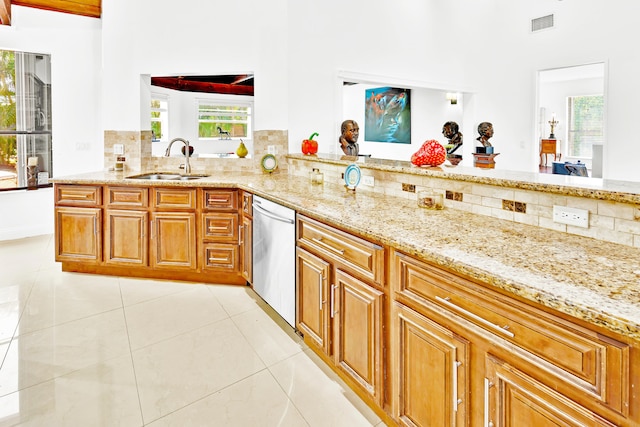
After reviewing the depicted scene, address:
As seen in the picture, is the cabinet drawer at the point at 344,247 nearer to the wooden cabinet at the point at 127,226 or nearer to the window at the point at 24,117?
the wooden cabinet at the point at 127,226

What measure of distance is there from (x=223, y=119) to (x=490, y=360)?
4.04 meters

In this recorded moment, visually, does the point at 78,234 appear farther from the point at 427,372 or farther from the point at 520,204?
the point at 520,204

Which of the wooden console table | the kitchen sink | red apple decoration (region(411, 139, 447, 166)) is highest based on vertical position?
the wooden console table

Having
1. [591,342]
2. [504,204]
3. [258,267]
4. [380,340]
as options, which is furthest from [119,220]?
[591,342]

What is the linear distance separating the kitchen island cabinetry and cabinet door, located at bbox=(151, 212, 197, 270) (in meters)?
2.30

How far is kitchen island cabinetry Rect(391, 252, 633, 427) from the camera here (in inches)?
38.5

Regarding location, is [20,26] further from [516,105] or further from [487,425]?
[516,105]

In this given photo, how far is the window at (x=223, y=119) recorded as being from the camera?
4.49m

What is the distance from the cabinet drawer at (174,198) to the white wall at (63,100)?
2.30 meters

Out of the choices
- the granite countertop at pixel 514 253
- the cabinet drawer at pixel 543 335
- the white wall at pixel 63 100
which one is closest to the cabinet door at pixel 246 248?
the granite countertop at pixel 514 253

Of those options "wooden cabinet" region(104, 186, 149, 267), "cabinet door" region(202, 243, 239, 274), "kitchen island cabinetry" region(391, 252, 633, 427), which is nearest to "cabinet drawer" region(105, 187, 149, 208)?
"wooden cabinet" region(104, 186, 149, 267)

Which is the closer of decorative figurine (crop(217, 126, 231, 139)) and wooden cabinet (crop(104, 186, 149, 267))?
wooden cabinet (crop(104, 186, 149, 267))

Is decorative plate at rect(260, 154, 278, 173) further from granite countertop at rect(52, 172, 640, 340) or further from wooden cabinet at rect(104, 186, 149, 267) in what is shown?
granite countertop at rect(52, 172, 640, 340)

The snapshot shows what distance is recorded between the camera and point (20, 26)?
4816 millimetres
